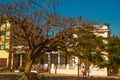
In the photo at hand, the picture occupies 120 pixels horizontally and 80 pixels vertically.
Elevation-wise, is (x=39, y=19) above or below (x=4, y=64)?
above

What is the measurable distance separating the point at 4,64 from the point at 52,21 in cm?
3062

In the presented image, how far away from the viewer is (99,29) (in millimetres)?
16641

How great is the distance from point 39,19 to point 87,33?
2.99m

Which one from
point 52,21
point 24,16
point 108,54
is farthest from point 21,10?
point 108,54

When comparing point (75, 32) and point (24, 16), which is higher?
point (24, 16)

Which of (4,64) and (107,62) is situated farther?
(4,64)

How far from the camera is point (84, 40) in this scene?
15422 millimetres

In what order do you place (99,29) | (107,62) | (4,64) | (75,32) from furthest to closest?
(4,64), (107,62), (99,29), (75,32)

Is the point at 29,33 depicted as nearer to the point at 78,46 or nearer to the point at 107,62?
the point at 78,46

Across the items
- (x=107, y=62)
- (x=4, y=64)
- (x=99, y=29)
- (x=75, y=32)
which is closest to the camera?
(x=75, y=32)

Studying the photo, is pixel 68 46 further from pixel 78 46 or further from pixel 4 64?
pixel 4 64

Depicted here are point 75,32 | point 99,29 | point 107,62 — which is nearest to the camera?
point 75,32

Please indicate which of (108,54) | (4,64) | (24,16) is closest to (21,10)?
(24,16)

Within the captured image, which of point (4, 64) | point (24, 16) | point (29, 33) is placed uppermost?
point (24, 16)
